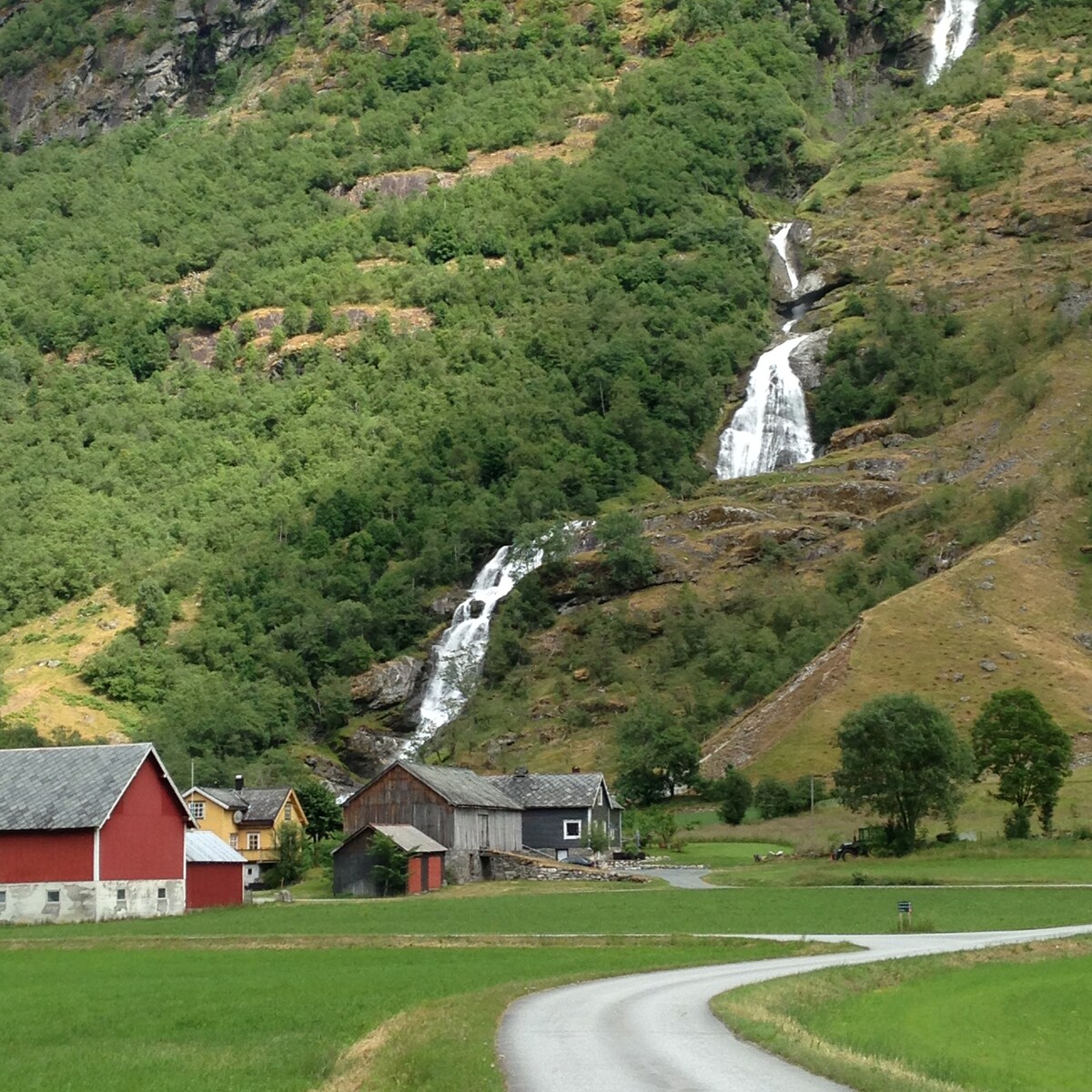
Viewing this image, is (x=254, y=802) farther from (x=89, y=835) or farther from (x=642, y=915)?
(x=642, y=915)

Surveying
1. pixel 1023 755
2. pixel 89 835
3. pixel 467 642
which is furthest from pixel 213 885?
pixel 467 642

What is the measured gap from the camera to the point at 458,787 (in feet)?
308

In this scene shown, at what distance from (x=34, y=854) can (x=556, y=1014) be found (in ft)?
132

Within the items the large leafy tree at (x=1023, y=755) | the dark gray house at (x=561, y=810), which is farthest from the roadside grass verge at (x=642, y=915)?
the dark gray house at (x=561, y=810)

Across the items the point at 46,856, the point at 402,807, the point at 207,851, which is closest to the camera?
the point at 46,856

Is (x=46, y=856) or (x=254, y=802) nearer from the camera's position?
(x=46, y=856)

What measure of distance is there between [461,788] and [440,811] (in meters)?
3.65

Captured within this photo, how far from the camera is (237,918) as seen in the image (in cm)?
6619

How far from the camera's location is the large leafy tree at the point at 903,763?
8531 cm

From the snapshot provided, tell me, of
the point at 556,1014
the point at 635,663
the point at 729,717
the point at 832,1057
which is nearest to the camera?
the point at 832,1057

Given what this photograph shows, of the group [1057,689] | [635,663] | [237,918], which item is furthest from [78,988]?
[635,663]

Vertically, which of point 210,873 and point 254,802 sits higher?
point 254,802

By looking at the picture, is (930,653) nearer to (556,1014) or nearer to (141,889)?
(141,889)

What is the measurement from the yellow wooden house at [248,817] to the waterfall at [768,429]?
8790cm
